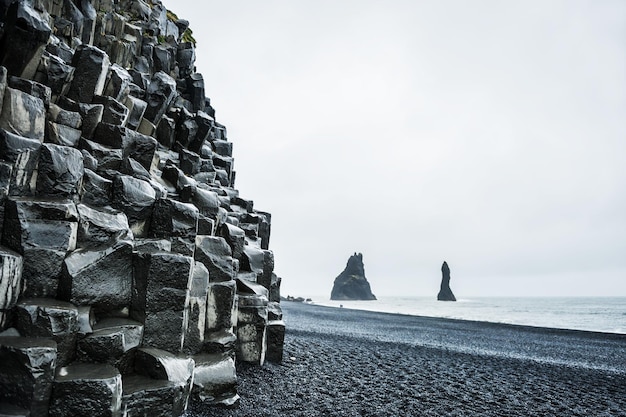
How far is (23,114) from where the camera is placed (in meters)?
7.95

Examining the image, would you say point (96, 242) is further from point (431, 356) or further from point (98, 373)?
point (431, 356)

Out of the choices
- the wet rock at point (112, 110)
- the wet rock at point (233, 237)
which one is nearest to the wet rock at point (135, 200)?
the wet rock at point (112, 110)

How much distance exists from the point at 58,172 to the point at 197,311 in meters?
4.35

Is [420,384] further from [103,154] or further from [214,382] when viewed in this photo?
[103,154]

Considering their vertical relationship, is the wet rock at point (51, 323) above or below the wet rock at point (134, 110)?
below

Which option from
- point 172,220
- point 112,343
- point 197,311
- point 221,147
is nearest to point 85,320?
point 112,343

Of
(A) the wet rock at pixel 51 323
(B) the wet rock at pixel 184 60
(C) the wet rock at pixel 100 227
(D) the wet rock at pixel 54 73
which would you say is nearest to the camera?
(A) the wet rock at pixel 51 323

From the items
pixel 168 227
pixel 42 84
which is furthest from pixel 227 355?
pixel 42 84

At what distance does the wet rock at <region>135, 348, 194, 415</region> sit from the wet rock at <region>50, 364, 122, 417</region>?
1.11 metres

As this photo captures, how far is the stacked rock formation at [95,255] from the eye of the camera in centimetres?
619

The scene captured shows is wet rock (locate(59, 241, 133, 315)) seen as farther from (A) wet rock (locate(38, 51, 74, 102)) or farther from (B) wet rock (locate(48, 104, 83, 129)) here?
(A) wet rock (locate(38, 51, 74, 102))

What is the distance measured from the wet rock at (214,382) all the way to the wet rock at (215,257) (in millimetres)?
2152

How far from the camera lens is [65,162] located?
25.1 feet

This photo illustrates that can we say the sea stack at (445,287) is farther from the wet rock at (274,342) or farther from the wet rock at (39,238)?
the wet rock at (39,238)
